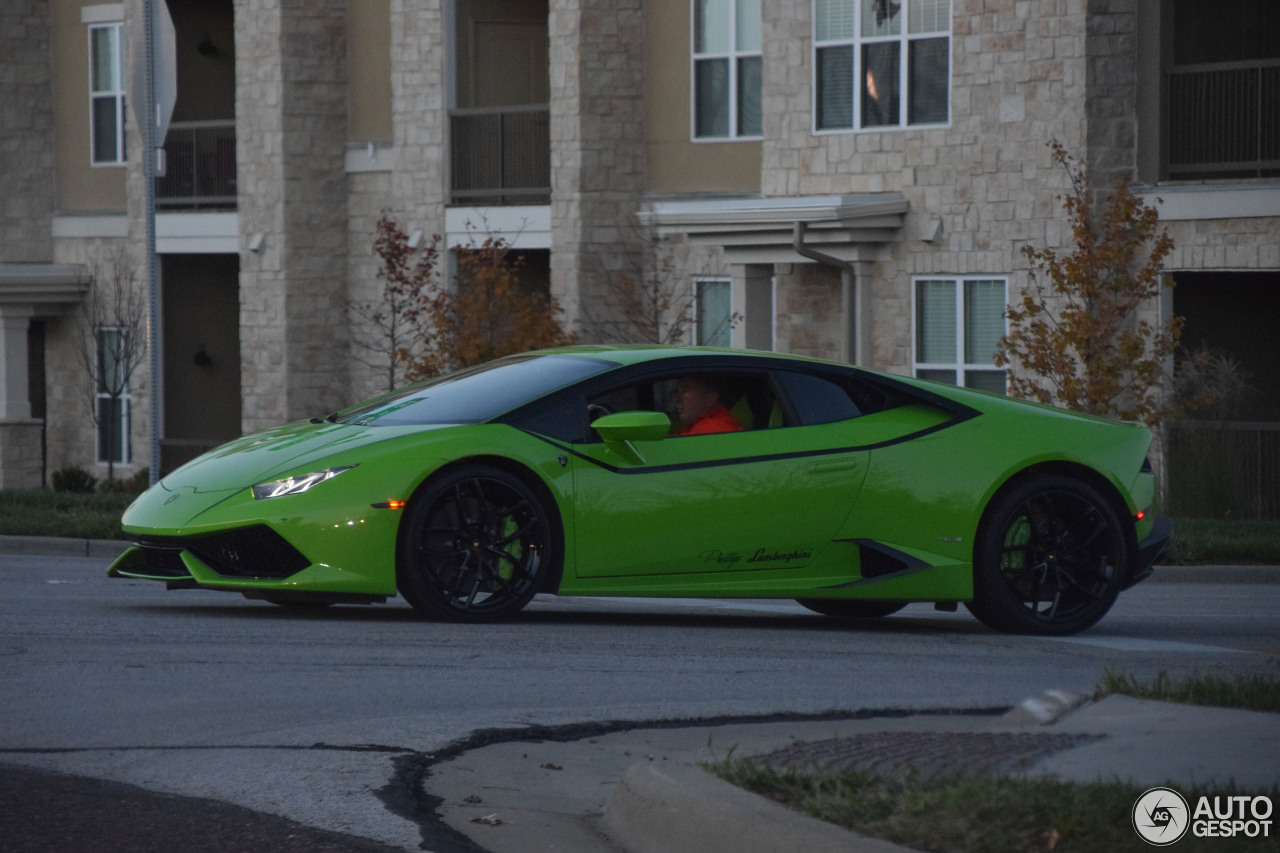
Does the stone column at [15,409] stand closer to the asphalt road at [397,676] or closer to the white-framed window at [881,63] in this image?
the white-framed window at [881,63]

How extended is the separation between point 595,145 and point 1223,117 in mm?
8122

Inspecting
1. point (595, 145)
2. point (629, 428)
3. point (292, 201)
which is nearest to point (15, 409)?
point (292, 201)

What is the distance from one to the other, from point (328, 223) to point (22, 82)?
25.7 ft

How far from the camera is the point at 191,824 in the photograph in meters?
5.55

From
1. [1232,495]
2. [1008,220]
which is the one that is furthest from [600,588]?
[1008,220]

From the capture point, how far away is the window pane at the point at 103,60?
32750 millimetres

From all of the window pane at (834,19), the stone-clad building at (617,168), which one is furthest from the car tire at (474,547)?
the window pane at (834,19)

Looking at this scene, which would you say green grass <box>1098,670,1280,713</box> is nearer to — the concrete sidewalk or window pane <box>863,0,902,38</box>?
the concrete sidewalk

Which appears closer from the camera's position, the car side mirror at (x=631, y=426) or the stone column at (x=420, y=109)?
the car side mirror at (x=631, y=426)

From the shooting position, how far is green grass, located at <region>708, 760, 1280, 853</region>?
15.7ft

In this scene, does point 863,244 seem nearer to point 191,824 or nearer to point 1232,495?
point 1232,495

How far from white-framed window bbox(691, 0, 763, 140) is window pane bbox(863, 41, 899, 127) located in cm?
224

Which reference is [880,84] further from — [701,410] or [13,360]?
[13,360]

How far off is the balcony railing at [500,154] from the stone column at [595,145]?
146 cm
